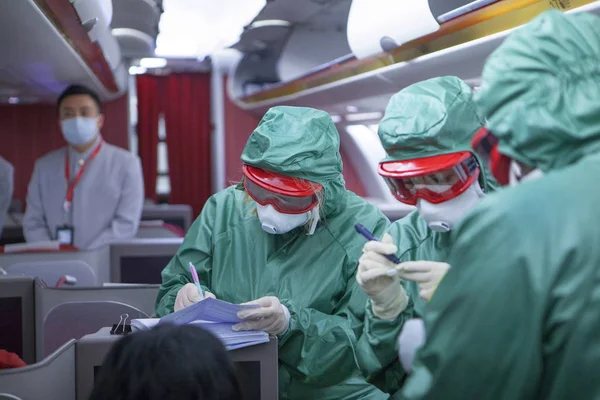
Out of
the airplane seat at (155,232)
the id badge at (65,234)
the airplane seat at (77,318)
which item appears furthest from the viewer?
the airplane seat at (155,232)

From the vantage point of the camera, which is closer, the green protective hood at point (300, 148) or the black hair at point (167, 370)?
the black hair at point (167, 370)

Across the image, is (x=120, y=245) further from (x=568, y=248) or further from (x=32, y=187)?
(x=568, y=248)

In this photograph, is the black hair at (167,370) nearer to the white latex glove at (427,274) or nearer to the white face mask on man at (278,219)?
the white latex glove at (427,274)

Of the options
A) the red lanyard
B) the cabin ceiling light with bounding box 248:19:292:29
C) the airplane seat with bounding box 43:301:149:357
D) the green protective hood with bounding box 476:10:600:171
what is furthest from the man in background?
the green protective hood with bounding box 476:10:600:171

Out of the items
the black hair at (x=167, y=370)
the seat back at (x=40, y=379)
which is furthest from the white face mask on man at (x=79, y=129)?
the black hair at (x=167, y=370)

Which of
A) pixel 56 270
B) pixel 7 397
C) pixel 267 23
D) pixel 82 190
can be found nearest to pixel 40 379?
pixel 7 397

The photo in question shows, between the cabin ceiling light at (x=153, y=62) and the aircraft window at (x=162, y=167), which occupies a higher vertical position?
the cabin ceiling light at (x=153, y=62)

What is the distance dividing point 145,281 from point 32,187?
177 cm

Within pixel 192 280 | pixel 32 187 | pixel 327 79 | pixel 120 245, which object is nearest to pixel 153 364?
pixel 192 280

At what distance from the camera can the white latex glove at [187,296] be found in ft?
7.97

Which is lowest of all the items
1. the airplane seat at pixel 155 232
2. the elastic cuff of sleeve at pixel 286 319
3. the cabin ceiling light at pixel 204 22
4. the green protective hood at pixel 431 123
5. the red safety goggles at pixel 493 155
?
the airplane seat at pixel 155 232

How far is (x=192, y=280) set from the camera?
266 centimetres

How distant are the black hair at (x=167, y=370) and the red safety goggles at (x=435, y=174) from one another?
2.38ft

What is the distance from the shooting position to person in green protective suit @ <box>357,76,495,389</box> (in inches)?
77.2
